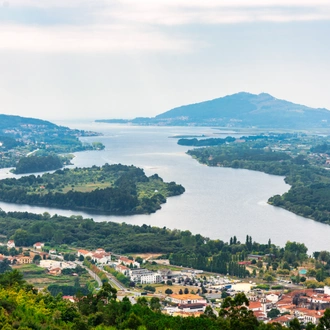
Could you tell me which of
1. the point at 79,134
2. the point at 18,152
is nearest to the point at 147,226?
the point at 18,152

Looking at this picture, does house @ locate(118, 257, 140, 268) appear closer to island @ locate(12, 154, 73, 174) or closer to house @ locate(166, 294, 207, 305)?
house @ locate(166, 294, 207, 305)

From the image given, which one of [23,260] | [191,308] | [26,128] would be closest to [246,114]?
[26,128]

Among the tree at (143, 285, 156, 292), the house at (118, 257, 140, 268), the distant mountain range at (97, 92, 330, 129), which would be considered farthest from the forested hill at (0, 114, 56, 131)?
the tree at (143, 285, 156, 292)

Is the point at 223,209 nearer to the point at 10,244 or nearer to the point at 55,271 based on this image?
the point at 10,244

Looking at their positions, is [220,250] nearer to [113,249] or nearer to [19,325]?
[113,249]

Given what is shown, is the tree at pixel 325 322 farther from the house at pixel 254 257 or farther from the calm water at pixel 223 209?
the calm water at pixel 223 209
